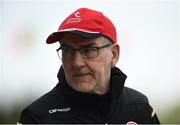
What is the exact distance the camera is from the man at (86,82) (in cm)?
231

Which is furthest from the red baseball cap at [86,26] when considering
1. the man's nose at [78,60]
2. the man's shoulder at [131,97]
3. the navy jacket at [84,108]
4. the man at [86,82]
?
the man's shoulder at [131,97]

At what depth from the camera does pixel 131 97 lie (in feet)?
8.87

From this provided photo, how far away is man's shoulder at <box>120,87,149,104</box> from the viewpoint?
2.64 meters

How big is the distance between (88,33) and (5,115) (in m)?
5.42

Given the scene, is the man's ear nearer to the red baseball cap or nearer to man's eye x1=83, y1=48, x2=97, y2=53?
the red baseball cap

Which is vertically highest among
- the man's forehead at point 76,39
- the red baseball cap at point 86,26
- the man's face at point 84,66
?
the red baseball cap at point 86,26

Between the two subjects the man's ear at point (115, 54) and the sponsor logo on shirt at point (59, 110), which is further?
the man's ear at point (115, 54)

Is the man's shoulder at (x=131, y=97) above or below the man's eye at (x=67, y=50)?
below

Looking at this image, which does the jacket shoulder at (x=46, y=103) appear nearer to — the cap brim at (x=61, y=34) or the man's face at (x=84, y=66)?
the man's face at (x=84, y=66)

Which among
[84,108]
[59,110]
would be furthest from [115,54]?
[59,110]

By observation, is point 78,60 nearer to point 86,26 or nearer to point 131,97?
point 86,26

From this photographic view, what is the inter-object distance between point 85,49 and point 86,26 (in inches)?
6.0

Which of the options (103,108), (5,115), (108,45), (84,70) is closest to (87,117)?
(103,108)

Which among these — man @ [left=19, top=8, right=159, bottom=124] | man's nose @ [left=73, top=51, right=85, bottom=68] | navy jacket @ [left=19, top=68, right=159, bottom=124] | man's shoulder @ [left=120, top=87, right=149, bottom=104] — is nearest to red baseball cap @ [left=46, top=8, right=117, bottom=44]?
man @ [left=19, top=8, right=159, bottom=124]
